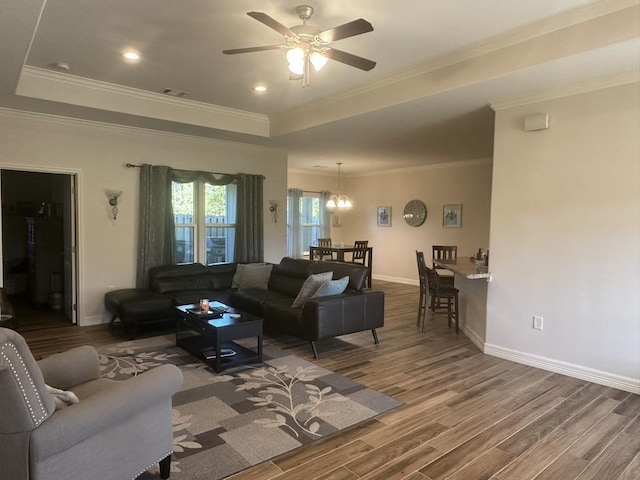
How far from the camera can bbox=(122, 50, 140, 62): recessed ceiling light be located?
3.90 meters

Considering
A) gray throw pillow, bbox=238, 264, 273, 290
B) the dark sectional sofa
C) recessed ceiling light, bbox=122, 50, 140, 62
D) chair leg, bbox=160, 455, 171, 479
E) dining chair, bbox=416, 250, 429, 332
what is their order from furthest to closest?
gray throw pillow, bbox=238, 264, 273, 290
dining chair, bbox=416, 250, 429, 332
the dark sectional sofa
recessed ceiling light, bbox=122, 50, 140, 62
chair leg, bbox=160, 455, 171, 479

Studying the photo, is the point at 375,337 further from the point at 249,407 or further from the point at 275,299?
the point at 249,407

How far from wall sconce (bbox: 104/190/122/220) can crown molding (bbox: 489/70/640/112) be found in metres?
4.83

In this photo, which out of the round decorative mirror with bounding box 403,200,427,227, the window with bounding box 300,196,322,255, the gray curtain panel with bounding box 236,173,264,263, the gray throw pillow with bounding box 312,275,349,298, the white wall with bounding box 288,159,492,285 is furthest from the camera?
the window with bounding box 300,196,322,255

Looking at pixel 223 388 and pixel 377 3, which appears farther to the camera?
pixel 223 388

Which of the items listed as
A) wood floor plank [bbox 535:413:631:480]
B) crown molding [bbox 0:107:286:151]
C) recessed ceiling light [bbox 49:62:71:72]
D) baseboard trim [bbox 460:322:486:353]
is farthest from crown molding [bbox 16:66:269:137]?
wood floor plank [bbox 535:413:631:480]

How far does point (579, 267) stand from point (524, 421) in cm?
163

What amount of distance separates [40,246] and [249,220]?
11.2 ft

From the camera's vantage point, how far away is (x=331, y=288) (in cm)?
463

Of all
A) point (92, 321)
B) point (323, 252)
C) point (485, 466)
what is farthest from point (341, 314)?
point (323, 252)

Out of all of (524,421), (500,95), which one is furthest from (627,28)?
(524,421)

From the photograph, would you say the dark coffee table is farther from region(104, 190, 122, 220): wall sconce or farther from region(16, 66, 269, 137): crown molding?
region(16, 66, 269, 137): crown molding

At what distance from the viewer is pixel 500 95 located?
414cm

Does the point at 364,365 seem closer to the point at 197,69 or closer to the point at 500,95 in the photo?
the point at 500,95
